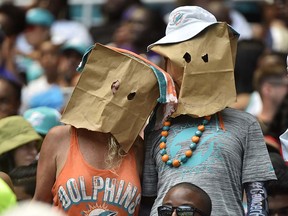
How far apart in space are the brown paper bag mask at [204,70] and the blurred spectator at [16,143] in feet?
A: 5.40

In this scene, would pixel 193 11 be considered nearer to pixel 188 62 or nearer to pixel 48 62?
pixel 188 62

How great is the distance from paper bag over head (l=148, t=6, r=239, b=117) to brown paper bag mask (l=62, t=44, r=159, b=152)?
0.16 meters

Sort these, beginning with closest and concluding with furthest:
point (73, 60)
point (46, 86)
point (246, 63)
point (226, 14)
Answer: point (226, 14)
point (246, 63)
point (46, 86)
point (73, 60)

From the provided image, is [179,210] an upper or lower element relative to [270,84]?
lower

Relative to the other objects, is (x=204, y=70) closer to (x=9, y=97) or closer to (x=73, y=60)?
(x=9, y=97)

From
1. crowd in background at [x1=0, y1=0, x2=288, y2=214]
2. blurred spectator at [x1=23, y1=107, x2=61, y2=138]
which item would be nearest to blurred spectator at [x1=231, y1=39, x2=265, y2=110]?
crowd in background at [x1=0, y1=0, x2=288, y2=214]

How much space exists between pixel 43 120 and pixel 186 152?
253cm

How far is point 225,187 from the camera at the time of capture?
6.62 m

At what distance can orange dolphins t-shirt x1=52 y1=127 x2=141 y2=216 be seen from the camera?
6727mm

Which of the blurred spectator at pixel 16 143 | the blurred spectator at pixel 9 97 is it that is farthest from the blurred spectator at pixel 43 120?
the blurred spectator at pixel 16 143

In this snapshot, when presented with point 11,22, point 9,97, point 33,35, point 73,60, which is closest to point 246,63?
point 73,60

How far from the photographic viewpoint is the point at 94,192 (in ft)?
22.1

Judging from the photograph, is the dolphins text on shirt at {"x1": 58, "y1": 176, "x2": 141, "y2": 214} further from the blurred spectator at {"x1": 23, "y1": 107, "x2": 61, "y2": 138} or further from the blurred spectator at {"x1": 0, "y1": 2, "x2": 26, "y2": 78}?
the blurred spectator at {"x1": 0, "y1": 2, "x2": 26, "y2": 78}

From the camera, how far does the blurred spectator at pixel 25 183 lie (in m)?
7.74
